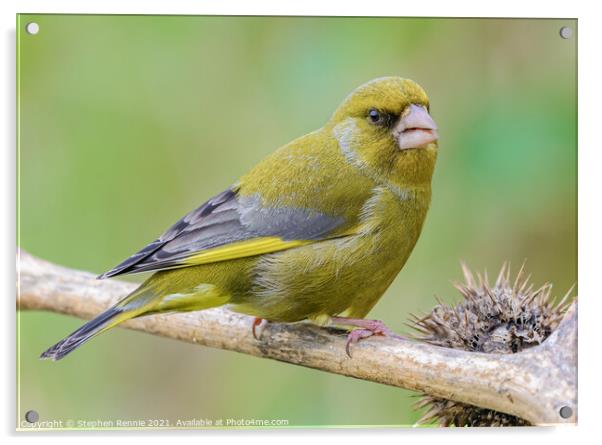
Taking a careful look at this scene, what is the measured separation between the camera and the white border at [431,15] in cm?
352

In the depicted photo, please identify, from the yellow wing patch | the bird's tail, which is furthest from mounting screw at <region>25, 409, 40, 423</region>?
the yellow wing patch

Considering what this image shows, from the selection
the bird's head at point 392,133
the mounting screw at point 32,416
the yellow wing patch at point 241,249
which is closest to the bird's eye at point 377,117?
the bird's head at point 392,133

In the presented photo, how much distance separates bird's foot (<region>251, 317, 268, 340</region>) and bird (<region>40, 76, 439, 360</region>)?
212 millimetres

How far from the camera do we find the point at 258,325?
12.1 ft

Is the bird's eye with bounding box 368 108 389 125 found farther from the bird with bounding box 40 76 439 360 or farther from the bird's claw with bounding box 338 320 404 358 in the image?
the bird's claw with bounding box 338 320 404 358

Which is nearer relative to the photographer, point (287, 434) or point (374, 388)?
point (287, 434)

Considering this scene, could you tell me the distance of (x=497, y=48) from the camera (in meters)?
3.73

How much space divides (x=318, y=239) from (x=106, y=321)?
0.92 metres

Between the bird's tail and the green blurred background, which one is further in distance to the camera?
the green blurred background

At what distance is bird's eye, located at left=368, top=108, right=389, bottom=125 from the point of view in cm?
342
